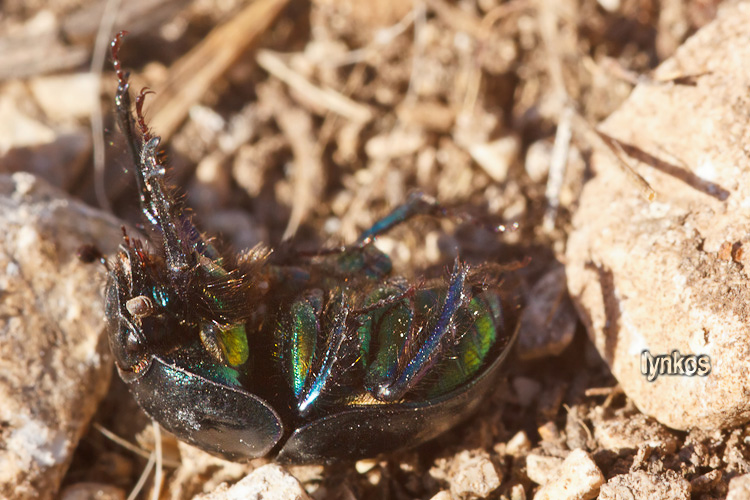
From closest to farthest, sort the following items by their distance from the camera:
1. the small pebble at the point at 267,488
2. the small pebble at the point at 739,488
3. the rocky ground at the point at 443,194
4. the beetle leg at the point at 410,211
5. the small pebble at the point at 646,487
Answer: the small pebble at the point at 739,488
the small pebble at the point at 646,487
the small pebble at the point at 267,488
the rocky ground at the point at 443,194
the beetle leg at the point at 410,211

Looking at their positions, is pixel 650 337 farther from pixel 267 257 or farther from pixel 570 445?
pixel 267 257

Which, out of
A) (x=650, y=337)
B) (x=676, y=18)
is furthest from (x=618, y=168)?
(x=676, y=18)

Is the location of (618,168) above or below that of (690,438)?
above

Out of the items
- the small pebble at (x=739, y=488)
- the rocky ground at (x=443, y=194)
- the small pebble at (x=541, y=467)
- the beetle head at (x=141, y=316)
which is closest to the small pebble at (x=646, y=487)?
the rocky ground at (x=443, y=194)

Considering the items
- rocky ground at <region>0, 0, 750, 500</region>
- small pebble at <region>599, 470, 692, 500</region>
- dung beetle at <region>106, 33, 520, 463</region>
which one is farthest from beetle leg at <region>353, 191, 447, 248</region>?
small pebble at <region>599, 470, 692, 500</region>

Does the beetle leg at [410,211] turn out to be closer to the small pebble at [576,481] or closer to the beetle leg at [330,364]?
the beetle leg at [330,364]

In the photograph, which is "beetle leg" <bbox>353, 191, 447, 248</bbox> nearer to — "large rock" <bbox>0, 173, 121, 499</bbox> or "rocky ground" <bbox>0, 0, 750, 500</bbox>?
"rocky ground" <bbox>0, 0, 750, 500</bbox>
